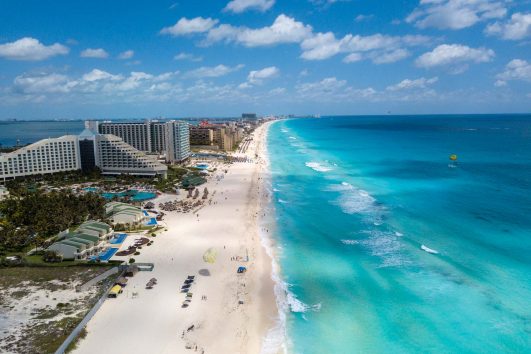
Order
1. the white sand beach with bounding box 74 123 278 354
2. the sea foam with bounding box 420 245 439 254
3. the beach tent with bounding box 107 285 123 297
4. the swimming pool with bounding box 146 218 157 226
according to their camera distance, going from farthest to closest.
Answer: the swimming pool with bounding box 146 218 157 226 → the sea foam with bounding box 420 245 439 254 → the beach tent with bounding box 107 285 123 297 → the white sand beach with bounding box 74 123 278 354

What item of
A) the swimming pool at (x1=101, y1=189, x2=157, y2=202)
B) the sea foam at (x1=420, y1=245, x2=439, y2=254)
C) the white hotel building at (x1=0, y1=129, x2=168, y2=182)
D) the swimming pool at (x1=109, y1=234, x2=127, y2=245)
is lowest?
the sea foam at (x1=420, y1=245, x2=439, y2=254)

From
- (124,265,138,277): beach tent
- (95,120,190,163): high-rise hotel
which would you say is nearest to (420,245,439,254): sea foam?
(124,265,138,277): beach tent

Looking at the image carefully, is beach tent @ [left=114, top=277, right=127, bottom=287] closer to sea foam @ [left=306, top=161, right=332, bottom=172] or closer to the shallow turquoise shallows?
the shallow turquoise shallows

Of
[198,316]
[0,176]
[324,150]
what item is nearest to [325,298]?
[198,316]

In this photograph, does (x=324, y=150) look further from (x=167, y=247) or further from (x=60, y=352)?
(x=60, y=352)

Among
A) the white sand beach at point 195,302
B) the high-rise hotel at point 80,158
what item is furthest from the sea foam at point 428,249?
the high-rise hotel at point 80,158

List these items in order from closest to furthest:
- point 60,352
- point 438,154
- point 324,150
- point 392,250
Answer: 1. point 60,352
2. point 392,250
3. point 438,154
4. point 324,150

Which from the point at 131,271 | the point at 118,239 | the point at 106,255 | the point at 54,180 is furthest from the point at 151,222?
the point at 54,180

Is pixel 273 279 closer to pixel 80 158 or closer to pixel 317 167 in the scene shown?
pixel 80 158
